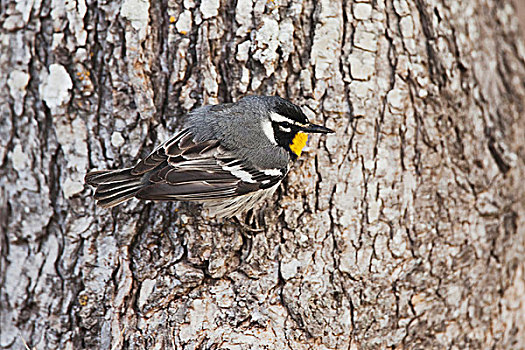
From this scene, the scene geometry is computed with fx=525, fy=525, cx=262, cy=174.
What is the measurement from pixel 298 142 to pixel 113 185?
1.09 meters

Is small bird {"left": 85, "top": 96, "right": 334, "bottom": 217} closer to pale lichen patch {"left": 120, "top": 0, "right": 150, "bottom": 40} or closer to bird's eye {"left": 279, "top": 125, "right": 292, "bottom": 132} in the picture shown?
bird's eye {"left": 279, "top": 125, "right": 292, "bottom": 132}

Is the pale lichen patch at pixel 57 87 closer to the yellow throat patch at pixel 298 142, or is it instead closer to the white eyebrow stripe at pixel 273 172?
the white eyebrow stripe at pixel 273 172

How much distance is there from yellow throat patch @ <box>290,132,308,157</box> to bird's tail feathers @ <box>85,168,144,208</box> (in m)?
0.91

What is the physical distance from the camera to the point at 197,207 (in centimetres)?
313

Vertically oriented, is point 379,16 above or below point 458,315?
above

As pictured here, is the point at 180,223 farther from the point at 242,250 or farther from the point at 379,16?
the point at 379,16

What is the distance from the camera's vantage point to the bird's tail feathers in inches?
113

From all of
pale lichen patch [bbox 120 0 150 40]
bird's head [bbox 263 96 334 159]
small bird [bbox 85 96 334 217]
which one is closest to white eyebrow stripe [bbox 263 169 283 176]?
small bird [bbox 85 96 334 217]

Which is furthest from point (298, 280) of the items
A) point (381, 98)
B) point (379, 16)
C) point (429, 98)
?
point (379, 16)

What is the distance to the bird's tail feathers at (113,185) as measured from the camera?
2.86 m

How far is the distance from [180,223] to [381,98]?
1.43m

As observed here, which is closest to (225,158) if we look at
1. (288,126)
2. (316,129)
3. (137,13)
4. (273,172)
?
(273,172)

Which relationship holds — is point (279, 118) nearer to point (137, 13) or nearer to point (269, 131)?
point (269, 131)

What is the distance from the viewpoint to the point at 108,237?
10.1ft
